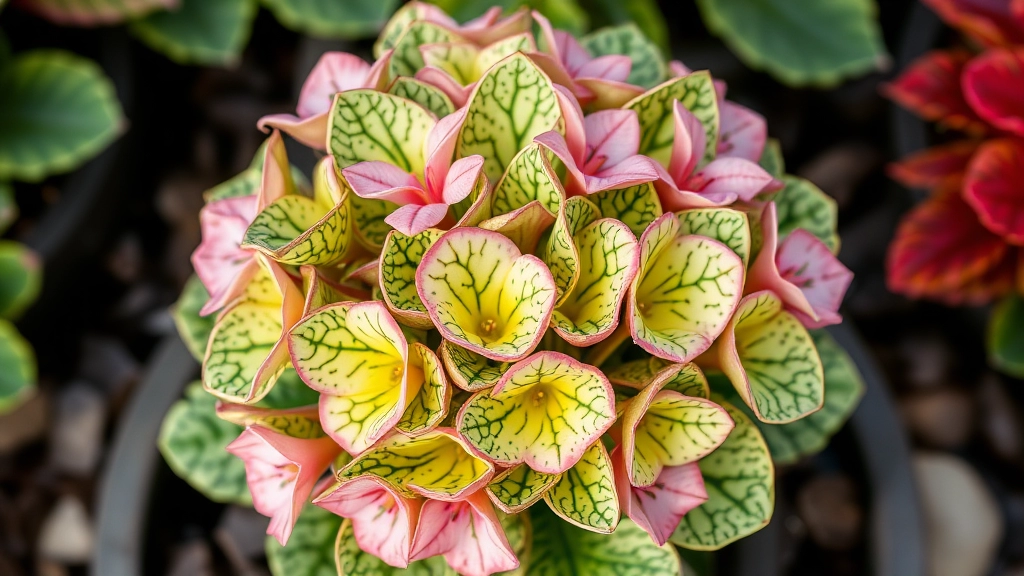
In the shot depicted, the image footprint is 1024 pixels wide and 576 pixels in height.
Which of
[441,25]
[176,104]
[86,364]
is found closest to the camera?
[441,25]

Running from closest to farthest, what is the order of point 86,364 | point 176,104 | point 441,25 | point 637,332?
1. point 637,332
2. point 441,25
3. point 86,364
4. point 176,104

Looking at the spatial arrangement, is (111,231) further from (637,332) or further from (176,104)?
(637,332)

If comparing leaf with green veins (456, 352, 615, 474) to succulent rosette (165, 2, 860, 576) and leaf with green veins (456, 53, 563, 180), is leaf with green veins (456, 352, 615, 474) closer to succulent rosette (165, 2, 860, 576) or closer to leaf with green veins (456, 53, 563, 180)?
succulent rosette (165, 2, 860, 576)

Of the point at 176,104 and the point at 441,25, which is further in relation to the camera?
the point at 176,104

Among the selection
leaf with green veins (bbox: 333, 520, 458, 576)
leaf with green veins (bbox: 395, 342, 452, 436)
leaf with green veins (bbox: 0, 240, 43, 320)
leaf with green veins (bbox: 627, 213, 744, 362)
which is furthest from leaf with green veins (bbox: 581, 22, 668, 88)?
leaf with green veins (bbox: 0, 240, 43, 320)

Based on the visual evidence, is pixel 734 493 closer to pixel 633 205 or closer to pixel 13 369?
pixel 633 205

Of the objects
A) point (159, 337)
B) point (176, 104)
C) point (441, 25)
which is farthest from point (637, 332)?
point (176, 104)

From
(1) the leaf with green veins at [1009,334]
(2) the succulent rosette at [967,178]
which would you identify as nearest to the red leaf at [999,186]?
(2) the succulent rosette at [967,178]
